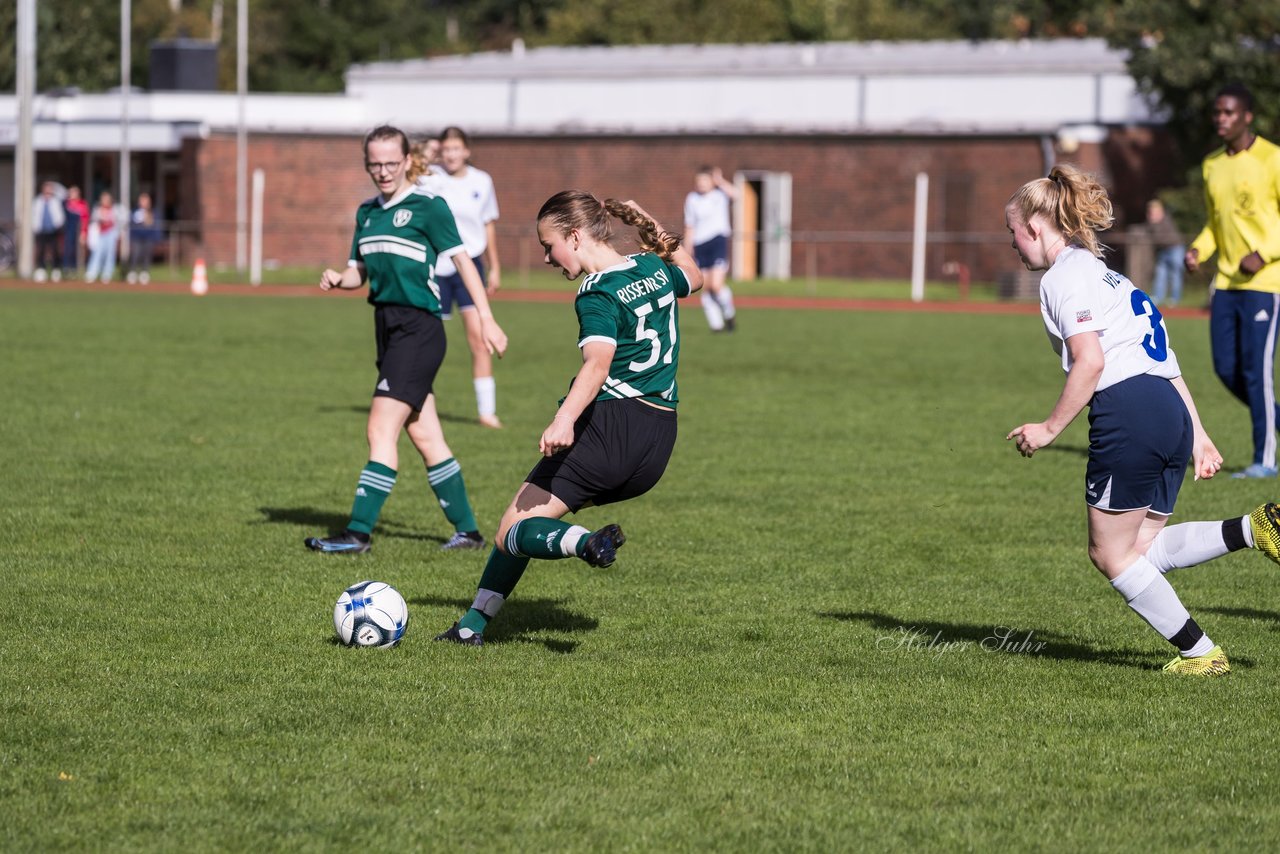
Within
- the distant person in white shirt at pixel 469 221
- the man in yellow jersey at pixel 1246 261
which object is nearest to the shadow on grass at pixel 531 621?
the man in yellow jersey at pixel 1246 261

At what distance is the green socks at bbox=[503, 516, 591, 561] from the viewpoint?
588 centimetres

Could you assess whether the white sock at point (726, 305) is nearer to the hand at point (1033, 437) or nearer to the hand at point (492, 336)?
the hand at point (492, 336)

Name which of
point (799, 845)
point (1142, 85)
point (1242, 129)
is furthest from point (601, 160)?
point (799, 845)

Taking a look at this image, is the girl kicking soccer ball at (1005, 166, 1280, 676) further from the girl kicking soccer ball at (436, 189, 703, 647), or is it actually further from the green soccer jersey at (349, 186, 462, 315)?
the green soccer jersey at (349, 186, 462, 315)

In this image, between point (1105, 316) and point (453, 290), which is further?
point (453, 290)

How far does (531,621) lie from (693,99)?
130 feet

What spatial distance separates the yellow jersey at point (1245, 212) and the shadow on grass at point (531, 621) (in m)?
5.32

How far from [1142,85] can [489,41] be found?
46.4 m

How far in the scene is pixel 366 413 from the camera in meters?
13.7

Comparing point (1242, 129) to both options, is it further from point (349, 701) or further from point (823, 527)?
point (349, 701)

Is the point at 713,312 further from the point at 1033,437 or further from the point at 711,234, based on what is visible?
the point at 1033,437

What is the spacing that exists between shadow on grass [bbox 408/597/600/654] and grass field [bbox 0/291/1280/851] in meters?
0.02

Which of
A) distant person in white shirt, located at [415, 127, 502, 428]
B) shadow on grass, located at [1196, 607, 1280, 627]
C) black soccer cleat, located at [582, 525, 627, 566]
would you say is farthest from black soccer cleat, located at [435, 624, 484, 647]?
distant person in white shirt, located at [415, 127, 502, 428]

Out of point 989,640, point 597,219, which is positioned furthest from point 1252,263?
point 597,219
